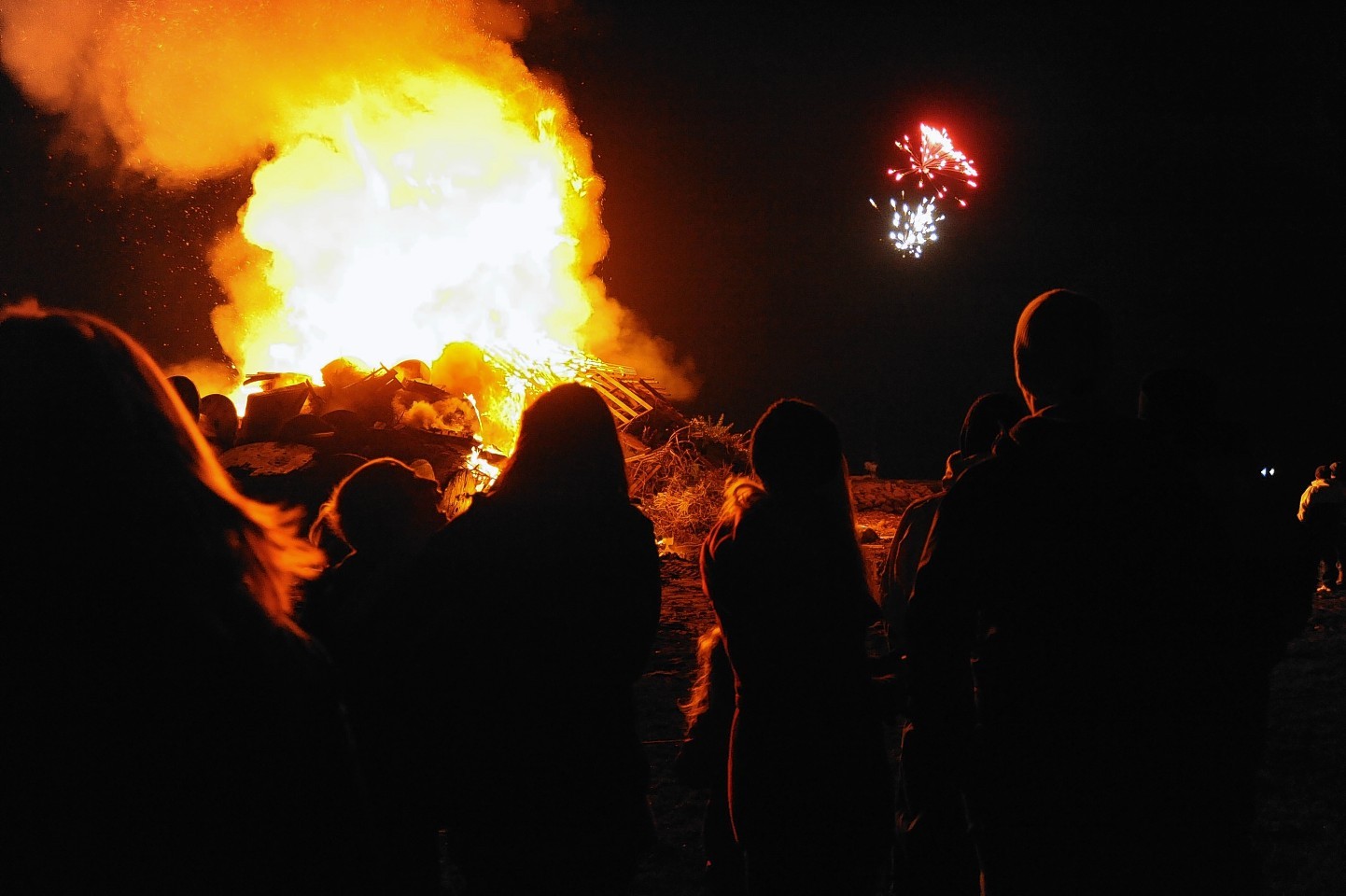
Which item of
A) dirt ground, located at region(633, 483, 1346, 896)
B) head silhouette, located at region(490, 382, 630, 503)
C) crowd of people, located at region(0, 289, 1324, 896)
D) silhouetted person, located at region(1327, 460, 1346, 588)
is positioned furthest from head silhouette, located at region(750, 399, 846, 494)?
silhouetted person, located at region(1327, 460, 1346, 588)

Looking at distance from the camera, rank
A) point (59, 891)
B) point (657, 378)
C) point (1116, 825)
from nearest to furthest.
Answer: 1. point (59, 891)
2. point (1116, 825)
3. point (657, 378)

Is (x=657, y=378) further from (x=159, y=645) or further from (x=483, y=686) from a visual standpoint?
(x=159, y=645)

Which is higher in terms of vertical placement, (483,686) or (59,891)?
(483,686)

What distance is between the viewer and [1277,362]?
3325 centimetres

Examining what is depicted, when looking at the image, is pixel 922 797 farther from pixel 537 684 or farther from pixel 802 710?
pixel 537 684

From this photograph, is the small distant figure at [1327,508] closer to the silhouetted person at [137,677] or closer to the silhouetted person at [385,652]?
the silhouetted person at [385,652]

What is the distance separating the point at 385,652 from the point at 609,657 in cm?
63

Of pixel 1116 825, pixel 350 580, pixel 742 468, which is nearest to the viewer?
pixel 1116 825

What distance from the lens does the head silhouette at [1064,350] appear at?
219 cm

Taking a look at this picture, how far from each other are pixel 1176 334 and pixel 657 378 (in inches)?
1093

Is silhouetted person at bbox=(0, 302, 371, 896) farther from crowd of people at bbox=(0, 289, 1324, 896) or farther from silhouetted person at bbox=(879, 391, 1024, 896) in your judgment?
silhouetted person at bbox=(879, 391, 1024, 896)

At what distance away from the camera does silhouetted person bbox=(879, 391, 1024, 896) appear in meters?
2.44

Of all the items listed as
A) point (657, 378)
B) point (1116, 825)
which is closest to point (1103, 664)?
point (1116, 825)

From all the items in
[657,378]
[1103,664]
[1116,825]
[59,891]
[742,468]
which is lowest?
[1116,825]
